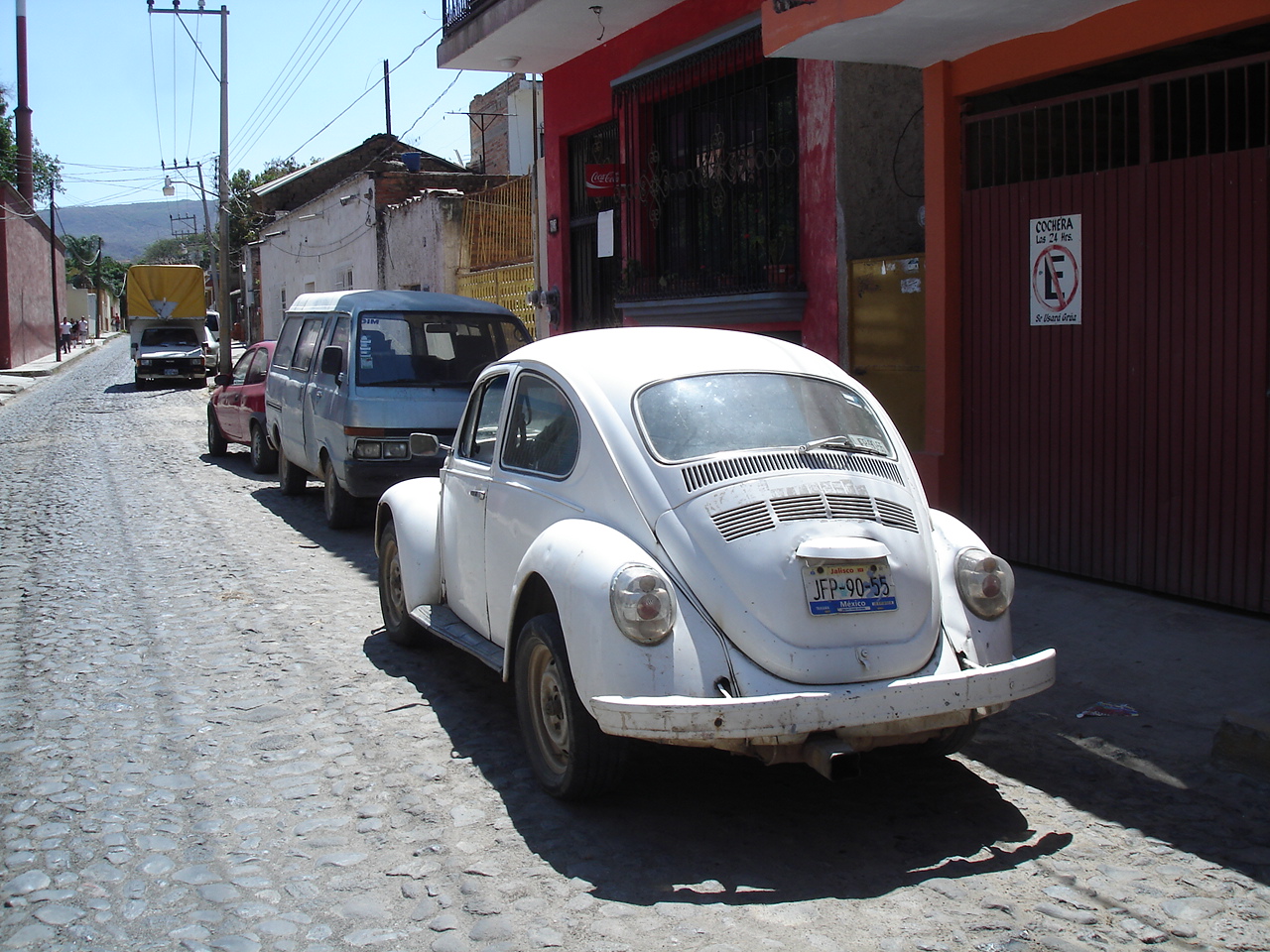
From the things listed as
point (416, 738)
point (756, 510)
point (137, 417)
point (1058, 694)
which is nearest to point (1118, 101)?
point (1058, 694)

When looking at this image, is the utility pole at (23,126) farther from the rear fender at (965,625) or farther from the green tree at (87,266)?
the rear fender at (965,625)

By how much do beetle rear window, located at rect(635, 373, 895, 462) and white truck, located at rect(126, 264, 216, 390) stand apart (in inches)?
1139

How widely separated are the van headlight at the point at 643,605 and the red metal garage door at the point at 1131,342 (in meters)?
4.01

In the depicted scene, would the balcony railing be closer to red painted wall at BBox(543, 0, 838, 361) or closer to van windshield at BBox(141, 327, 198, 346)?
red painted wall at BBox(543, 0, 838, 361)

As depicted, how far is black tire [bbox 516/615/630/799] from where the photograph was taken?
4.08m

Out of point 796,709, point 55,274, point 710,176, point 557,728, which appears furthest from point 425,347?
point 55,274

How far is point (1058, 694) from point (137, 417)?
2028cm

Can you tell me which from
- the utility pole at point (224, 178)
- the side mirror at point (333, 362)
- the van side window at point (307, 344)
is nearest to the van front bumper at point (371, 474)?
the side mirror at point (333, 362)

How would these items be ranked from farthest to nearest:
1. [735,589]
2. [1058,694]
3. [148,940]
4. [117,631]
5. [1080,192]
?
[1080,192] < [117,631] < [1058,694] < [735,589] < [148,940]

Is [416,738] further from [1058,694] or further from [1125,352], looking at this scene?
[1125,352]

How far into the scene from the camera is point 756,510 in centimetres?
410

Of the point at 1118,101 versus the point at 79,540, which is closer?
the point at 1118,101

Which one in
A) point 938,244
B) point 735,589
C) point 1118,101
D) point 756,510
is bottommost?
point 735,589

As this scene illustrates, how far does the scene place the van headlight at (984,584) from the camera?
4.28 meters
